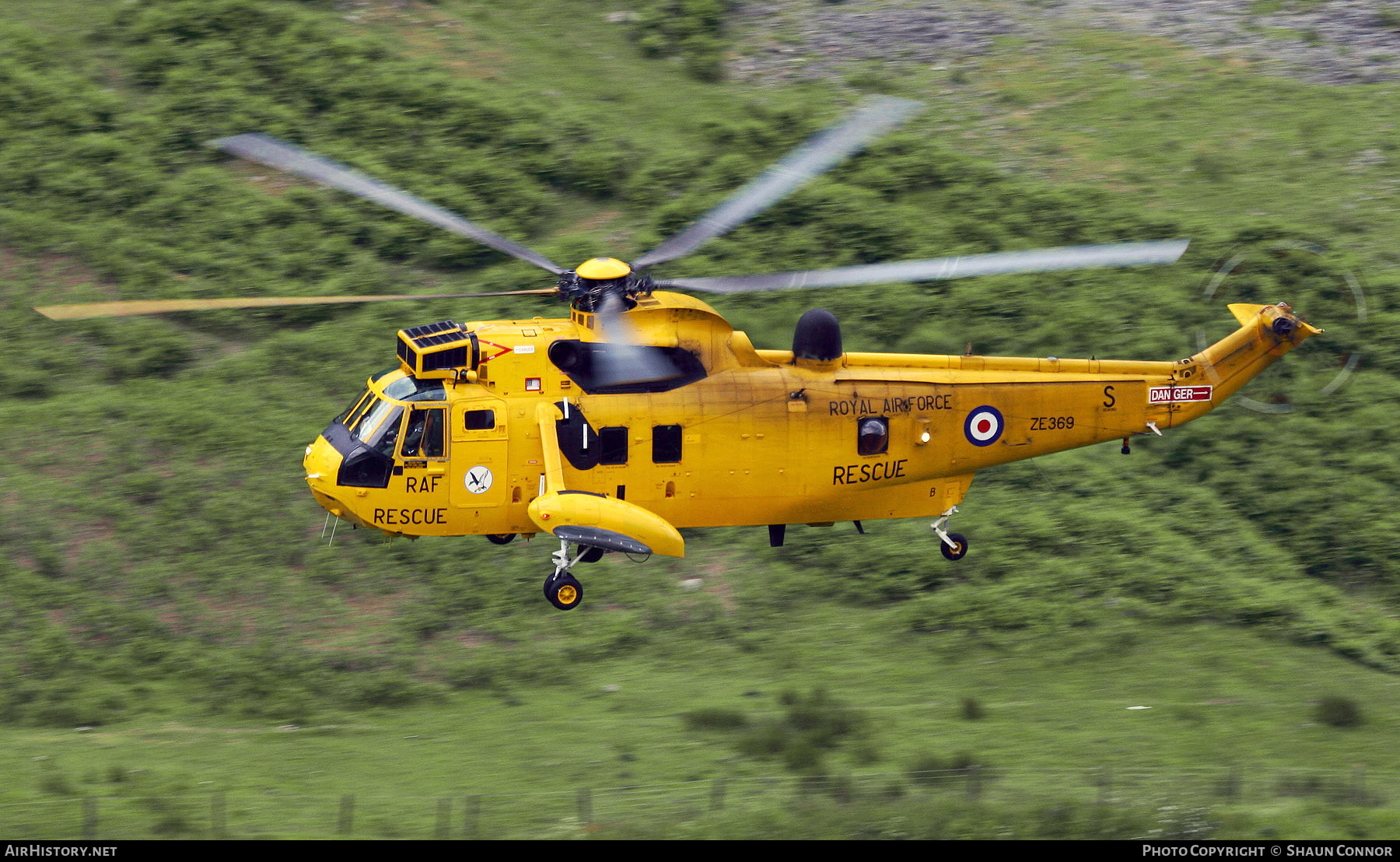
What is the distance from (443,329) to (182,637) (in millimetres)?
9268

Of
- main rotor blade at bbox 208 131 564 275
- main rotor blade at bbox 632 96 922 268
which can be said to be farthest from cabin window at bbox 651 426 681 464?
main rotor blade at bbox 208 131 564 275

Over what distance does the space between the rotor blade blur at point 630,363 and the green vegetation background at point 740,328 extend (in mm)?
5953

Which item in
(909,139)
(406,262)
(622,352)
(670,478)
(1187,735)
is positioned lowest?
(1187,735)

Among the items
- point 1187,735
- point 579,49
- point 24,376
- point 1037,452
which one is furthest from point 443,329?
point 579,49

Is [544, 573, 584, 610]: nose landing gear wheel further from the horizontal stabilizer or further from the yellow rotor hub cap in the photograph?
the horizontal stabilizer

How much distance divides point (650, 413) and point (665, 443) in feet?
1.57

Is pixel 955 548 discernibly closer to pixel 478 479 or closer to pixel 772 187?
pixel 772 187

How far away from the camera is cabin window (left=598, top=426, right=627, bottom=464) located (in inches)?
840

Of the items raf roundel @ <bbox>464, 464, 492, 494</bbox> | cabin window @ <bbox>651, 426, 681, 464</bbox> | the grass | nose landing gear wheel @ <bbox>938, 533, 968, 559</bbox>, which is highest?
cabin window @ <bbox>651, 426, 681, 464</bbox>

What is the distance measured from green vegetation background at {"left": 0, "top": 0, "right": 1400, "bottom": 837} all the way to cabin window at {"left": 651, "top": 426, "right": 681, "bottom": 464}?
192 inches

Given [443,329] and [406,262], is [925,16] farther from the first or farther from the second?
[443,329]

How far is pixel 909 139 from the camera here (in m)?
40.0

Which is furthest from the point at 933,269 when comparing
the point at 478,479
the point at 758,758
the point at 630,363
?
the point at 758,758

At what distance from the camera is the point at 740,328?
113 feet
